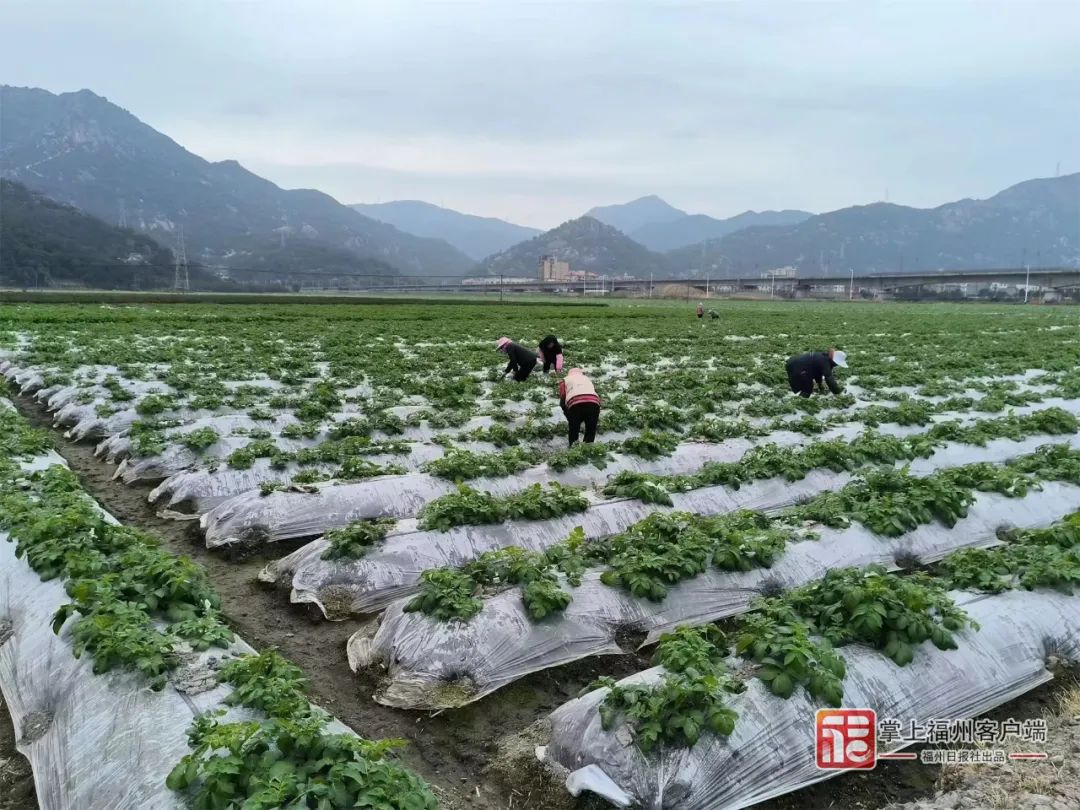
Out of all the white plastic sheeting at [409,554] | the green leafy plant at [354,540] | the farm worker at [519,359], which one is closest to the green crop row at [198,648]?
the white plastic sheeting at [409,554]

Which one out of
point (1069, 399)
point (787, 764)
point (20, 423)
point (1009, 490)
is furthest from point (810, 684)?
point (1069, 399)

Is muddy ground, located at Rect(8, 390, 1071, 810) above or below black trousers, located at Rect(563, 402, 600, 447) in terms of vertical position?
below

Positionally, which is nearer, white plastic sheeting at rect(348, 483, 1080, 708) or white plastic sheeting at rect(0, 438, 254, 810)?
white plastic sheeting at rect(0, 438, 254, 810)

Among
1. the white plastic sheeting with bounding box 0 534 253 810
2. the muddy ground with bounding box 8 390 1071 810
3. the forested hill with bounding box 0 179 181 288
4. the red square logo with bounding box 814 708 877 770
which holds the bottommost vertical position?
the muddy ground with bounding box 8 390 1071 810

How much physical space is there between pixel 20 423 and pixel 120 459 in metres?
2.59

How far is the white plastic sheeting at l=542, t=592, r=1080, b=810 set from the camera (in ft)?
14.0

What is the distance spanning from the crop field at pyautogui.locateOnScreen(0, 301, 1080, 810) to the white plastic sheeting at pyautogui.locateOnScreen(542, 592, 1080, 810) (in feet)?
0.07

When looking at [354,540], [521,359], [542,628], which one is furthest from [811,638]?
[521,359]

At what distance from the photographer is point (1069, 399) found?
16.8m

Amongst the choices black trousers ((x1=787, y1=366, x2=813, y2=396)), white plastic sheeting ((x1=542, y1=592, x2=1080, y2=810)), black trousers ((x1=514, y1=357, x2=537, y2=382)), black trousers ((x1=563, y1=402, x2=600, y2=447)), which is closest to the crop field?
white plastic sheeting ((x1=542, y1=592, x2=1080, y2=810))

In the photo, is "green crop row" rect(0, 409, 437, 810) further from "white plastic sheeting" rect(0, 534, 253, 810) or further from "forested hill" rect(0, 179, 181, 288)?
"forested hill" rect(0, 179, 181, 288)

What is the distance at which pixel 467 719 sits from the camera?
17.7 ft

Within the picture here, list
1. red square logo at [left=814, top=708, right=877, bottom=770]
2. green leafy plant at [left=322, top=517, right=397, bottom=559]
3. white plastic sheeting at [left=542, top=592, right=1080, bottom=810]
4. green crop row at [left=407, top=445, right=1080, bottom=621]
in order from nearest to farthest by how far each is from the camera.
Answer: white plastic sheeting at [left=542, top=592, right=1080, bottom=810] → red square logo at [left=814, top=708, right=877, bottom=770] → green crop row at [left=407, top=445, right=1080, bottom=621] → green leafy plant at [left=322, top=517, right=397, bottom=559]

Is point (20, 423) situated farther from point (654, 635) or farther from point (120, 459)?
point (654, 635)
